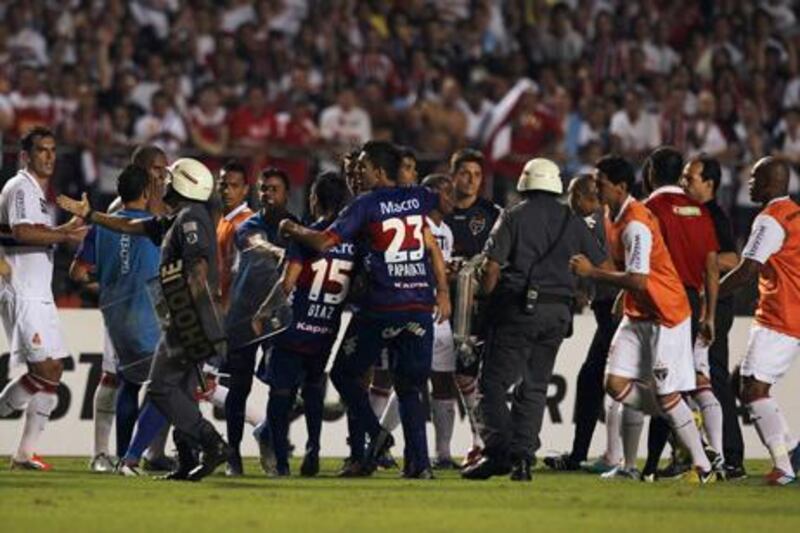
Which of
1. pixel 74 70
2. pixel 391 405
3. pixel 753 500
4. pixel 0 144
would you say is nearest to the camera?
pixel 753 500

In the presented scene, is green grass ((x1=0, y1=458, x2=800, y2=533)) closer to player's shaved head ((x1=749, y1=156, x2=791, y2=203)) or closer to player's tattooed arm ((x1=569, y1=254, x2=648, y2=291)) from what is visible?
player's tattooed arm ((x1=569, y1=254, x2=648, y2=291))

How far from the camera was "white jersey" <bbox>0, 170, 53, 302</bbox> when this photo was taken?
59.4 ft

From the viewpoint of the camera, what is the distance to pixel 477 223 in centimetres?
1947

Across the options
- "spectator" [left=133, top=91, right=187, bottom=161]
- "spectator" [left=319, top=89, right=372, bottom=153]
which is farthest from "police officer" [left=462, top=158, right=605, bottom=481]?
"spectator" [left=319, top=89, right=372, bottom=153]

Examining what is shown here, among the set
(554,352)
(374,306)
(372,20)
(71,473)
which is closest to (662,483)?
Result: (554,352)

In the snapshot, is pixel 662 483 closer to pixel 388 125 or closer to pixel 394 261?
pixel 394 261

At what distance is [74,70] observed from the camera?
88.3 ft

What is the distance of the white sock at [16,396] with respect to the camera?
1831 centimetres

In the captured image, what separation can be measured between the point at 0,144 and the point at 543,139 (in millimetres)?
6567

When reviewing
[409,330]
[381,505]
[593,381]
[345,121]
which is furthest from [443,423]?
[345,121]

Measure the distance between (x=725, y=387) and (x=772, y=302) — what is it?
126cm

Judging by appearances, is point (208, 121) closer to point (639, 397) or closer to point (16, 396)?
point (16, 396)

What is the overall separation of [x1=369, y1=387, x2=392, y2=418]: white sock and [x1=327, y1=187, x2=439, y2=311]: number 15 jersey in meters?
2.66

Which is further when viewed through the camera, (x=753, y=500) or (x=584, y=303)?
(x=584, y=303)
